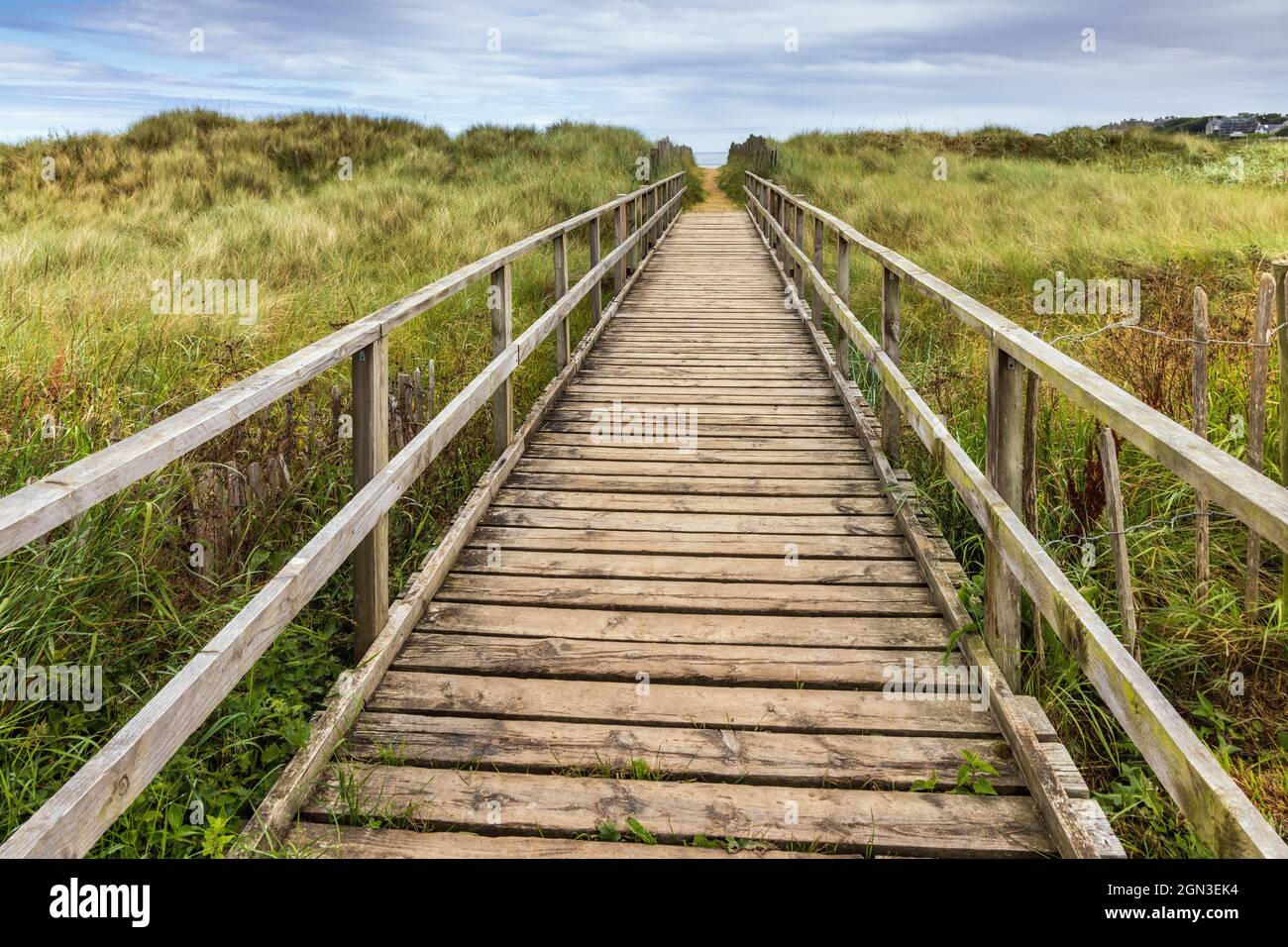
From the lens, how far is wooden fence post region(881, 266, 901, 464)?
5129mm

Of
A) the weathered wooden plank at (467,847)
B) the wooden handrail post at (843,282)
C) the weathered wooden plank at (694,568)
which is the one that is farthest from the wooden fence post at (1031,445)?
the wooden handrail post at (843,282)

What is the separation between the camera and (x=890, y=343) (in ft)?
17.2

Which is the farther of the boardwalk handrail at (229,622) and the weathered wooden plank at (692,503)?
the weathered wooden plank at (692,503)

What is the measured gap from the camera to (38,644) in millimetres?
2867

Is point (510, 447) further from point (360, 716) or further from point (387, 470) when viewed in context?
point (360, 716)

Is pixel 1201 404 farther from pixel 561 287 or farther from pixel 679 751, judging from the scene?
pixel 561 287

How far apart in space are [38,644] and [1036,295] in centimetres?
846

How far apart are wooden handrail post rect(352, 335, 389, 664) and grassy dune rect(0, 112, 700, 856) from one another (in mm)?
206

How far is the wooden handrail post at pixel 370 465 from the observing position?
317cm

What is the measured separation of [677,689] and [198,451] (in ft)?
8.15

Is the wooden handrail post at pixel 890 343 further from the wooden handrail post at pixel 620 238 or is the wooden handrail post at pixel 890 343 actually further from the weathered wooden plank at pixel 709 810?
the wooden handrail post at pixel 620 238

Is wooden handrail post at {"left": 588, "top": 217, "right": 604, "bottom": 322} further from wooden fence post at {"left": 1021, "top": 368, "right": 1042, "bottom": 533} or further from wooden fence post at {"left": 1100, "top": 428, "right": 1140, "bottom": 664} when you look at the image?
wooden fence post at {"left": 1100, "top": 428, "right": 1140, "bottom": 664}
